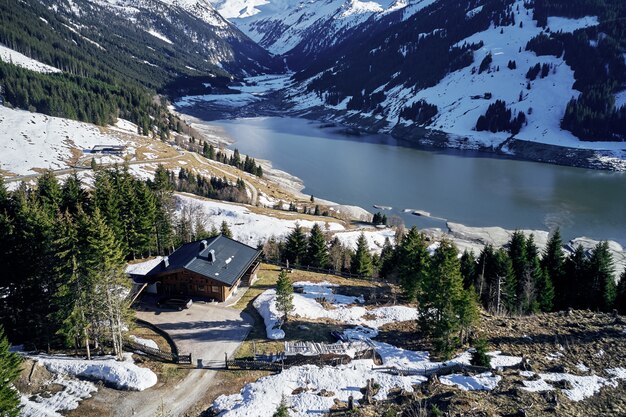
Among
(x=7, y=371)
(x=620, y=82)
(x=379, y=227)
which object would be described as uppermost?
(x=620, y=82)

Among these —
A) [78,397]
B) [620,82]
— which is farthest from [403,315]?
[620,82]

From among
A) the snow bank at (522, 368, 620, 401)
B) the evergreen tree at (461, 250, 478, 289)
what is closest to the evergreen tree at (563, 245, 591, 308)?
the evergreen tree at (461, 250, 478, 289)

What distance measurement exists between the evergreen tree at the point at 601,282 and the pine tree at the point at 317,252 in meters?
32.1

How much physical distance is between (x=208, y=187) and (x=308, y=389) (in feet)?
280

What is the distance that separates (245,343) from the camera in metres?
33.2

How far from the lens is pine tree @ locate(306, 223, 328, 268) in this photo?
199 feet

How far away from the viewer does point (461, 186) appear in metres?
130

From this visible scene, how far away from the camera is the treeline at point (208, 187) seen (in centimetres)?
10244

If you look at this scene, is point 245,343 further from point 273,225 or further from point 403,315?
point 273,225

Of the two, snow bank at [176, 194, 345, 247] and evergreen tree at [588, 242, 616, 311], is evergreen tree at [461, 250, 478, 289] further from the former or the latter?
snow bank at [176, 194, 345, 247]

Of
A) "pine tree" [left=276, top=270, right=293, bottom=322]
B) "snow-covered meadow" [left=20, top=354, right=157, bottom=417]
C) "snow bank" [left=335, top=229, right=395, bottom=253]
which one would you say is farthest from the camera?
"snow bank" [left=335, top=229, right=395, bottom=253]

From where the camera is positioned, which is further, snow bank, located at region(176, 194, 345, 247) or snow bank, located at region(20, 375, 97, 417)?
snow bank, located at region(176, 194, 345, 247)

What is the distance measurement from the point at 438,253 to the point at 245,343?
1642cm

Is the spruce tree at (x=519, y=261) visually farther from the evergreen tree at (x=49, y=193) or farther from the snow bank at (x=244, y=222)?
the evergreen tree at (x=49, y=193)
